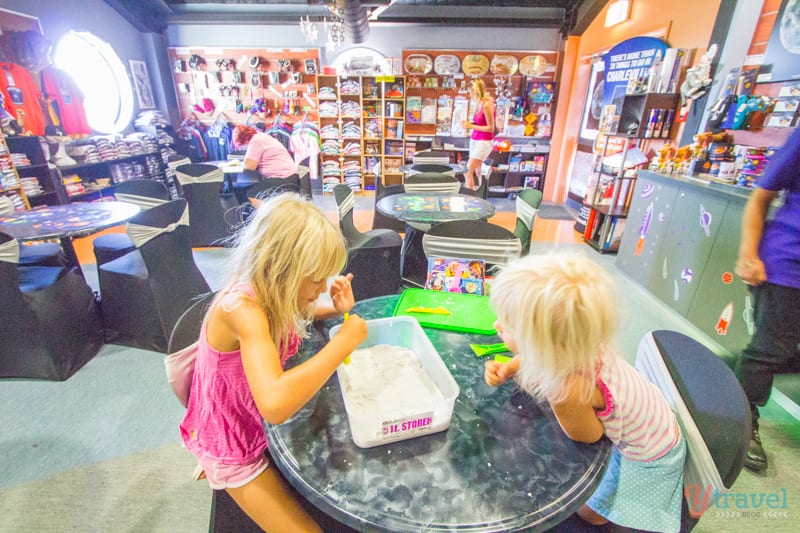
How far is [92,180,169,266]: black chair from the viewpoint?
2752 millimetres

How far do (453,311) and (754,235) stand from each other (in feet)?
4.36

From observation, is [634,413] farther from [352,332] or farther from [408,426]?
[352,332]

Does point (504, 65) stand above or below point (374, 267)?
above

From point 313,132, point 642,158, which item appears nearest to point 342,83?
point 313,132

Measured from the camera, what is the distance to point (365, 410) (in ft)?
2.72

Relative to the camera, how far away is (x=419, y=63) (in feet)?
20.5

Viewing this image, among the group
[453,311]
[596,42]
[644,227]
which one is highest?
[596,42]

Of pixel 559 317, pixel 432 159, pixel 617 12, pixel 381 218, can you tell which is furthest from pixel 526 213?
pixel 617 12

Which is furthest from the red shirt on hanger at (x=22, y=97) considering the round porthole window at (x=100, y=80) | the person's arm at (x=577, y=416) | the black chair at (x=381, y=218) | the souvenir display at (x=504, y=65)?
the souvenir display at (x=504, y=65)

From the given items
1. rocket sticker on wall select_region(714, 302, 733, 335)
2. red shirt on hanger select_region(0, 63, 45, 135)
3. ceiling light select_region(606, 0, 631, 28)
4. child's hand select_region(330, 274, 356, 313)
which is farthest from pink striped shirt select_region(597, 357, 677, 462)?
red shirt on hanger select_region(0, 63, 45, 135)

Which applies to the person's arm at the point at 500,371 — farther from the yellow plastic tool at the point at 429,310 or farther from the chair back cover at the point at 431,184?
the chair back cover at the point at 431,184

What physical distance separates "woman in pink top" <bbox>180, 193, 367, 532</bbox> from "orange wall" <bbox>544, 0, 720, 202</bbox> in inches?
179

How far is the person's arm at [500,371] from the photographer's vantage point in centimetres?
87

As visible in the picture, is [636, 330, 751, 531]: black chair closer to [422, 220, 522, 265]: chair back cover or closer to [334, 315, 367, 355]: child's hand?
[334, 315, 367, 355]: child's hand
